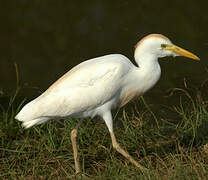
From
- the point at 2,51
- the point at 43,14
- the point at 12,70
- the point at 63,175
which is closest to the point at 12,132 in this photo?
the point at 63,175

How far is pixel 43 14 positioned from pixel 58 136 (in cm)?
541

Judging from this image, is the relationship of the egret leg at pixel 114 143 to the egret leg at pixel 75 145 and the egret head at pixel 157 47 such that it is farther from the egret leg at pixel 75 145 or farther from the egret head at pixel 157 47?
the egret head at pixel 157 47

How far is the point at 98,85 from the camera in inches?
191

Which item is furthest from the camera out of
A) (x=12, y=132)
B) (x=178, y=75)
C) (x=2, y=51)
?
(x=2, y=51)

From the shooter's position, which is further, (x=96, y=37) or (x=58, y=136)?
(x=96, y=37)

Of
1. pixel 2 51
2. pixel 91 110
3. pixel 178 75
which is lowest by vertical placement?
pixel 2 51

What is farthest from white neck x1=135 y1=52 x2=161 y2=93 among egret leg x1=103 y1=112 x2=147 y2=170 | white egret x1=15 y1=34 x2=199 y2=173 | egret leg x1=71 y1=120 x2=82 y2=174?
egret leg x1=71 y1=120 x2=82 y2=174

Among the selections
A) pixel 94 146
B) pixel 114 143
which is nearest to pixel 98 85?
pixel 114 143

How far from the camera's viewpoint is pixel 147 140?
5465 millimetres

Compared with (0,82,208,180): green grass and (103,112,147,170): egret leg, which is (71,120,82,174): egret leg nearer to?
(0,82,208,180): green grass

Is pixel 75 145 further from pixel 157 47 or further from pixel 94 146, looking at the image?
pixel 157 47

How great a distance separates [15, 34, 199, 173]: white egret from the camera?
483 cm

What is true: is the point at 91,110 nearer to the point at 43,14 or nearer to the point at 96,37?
the point at 96,37

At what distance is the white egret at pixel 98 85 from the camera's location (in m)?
4.83
